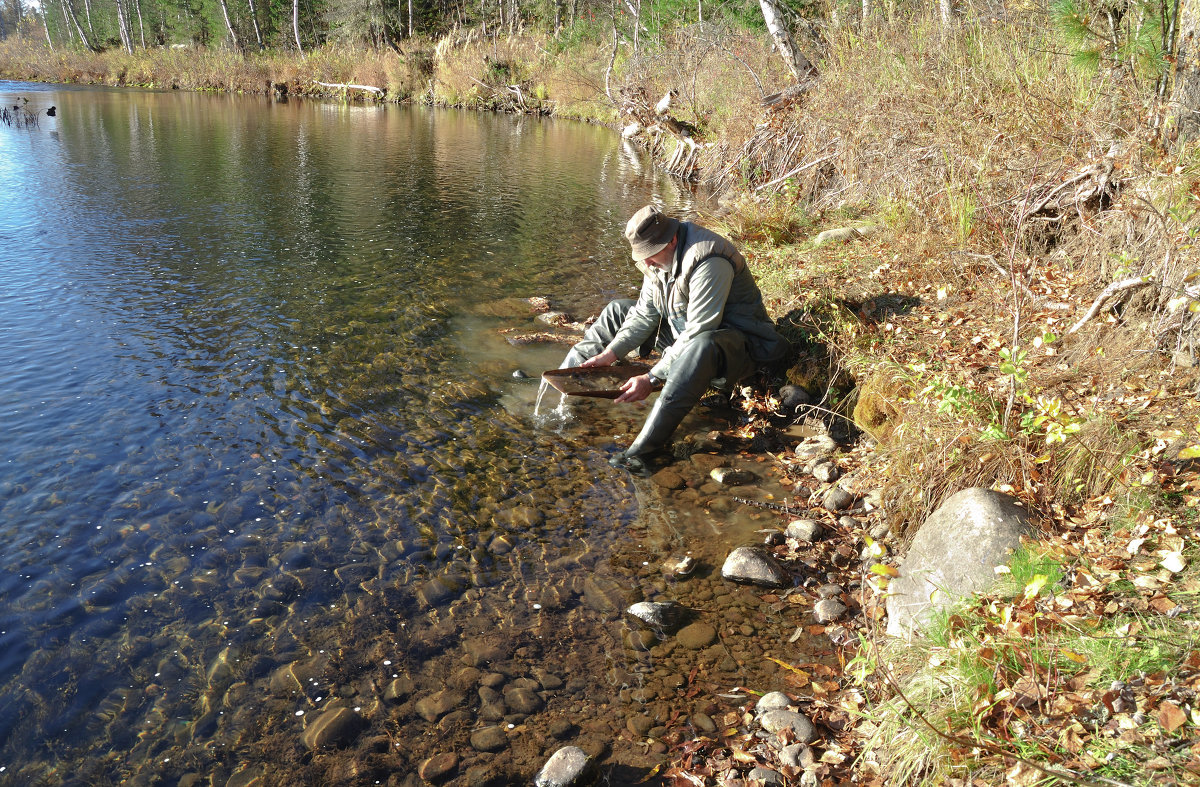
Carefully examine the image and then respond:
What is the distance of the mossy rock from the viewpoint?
16.4ft

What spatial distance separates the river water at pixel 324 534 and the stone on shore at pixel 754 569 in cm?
11

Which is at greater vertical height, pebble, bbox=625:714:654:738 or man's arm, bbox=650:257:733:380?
man's arm, bbox=650:257:733:380

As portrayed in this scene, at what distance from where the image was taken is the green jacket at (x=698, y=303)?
17.4 ft

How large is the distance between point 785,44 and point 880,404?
939 centimetres

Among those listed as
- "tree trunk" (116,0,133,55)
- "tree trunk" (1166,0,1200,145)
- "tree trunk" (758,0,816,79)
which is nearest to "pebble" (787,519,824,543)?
"tree trunk" (1166,0,1200,145)

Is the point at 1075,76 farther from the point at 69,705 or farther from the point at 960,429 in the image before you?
the point at 69,705

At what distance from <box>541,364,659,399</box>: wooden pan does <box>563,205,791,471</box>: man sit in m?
0.28

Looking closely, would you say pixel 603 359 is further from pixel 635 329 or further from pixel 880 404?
pixel 880 404

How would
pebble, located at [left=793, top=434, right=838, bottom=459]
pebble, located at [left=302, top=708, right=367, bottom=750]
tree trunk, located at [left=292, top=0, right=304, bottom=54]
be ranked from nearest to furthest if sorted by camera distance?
pebble, located at [left=302, top=708, right=367, bottom=750], pebble, located at [left=793, top=434, right=838, bottom=459], tree trunk, located at [left=292, top=0, right=304, bottom=54]

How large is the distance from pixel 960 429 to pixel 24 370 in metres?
7.12

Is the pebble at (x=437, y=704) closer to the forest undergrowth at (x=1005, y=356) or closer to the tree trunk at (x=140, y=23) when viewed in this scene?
the forest undergrowth at (x=1005, y=356)

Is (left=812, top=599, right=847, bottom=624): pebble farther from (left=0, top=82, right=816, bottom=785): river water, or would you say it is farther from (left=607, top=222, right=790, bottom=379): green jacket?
(left=607, top=222, right=790, bottom=379): green jacket

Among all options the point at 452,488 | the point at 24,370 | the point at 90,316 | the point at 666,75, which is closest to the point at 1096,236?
the point at 452,488

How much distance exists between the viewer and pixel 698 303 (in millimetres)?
5348
